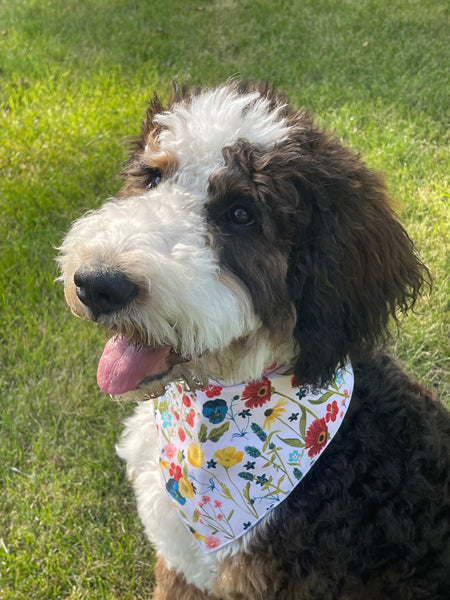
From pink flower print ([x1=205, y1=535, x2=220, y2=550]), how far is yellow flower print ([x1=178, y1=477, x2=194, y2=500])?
155 mm

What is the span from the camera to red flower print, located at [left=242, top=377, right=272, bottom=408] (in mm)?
2049

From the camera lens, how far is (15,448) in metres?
2.94

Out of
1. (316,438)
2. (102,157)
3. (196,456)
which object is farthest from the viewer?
(102,157)

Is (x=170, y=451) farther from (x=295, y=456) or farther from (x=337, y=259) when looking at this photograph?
(x=337, y=259)

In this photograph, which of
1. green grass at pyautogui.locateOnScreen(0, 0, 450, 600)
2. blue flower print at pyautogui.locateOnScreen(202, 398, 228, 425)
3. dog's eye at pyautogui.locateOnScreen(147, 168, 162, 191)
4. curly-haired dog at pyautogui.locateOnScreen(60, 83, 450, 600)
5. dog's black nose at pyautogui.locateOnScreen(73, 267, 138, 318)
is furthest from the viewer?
green grass at pyautogui.locateOnScreen(0, 0, 450, 600)

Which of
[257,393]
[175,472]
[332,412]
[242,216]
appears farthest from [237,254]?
[175,472]

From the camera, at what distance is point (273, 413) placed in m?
2.09

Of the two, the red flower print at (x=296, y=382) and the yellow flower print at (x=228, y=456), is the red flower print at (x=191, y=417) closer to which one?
the yellow flower print at (x=228, y=456)

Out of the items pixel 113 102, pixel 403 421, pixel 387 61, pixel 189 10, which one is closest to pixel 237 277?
pixel 403 421

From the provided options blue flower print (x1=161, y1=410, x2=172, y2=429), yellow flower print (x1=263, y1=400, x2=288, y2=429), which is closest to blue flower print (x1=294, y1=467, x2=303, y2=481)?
yellow flower print (x1=263, y1=400, x2=288, y2=429)

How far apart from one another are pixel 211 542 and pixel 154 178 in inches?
48.6

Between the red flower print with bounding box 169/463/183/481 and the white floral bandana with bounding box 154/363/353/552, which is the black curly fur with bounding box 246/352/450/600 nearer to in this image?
the white floral bandana with bounding box 154/363/353/552

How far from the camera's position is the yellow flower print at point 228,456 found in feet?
6.93

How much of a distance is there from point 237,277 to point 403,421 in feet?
2.61
